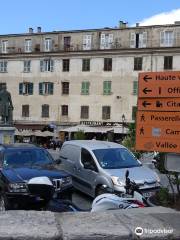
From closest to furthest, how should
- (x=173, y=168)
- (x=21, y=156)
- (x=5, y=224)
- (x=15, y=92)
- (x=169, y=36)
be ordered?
(x=5, y=224) → (x=173, y=168) → (x=21, y=156) → (x=169, y=36) → (x=15, y=92)

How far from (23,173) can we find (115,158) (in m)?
4.04

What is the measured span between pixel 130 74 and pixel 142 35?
499 cm

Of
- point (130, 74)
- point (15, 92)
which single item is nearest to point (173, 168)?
point (130, 74)

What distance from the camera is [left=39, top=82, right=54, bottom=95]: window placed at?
6903 cm

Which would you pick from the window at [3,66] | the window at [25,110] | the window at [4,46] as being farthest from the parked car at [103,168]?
the window at [4,46]

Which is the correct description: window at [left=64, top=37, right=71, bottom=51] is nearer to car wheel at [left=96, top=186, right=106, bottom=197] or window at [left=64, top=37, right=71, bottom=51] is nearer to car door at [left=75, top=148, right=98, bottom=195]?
car door at [left=75, top=148, right=98, bottom=195]

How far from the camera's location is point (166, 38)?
64375 mm

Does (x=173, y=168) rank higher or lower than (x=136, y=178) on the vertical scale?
higher

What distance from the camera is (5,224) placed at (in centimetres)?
389

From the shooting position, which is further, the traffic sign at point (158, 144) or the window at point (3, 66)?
the window at point (3, 66)

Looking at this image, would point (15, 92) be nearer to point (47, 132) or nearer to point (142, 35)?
point (47, 132)

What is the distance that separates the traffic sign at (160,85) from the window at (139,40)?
60339 mm

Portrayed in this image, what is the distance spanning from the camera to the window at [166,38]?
6419 centimetres

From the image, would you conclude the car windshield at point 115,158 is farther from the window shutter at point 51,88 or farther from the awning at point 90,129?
the window shutter at point 51,88
